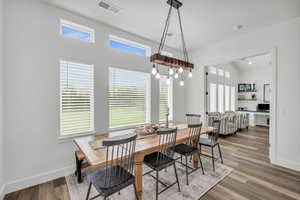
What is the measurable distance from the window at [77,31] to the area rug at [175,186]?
8.79 ft

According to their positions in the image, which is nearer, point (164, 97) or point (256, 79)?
point (164, 97)

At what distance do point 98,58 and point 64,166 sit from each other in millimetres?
2236

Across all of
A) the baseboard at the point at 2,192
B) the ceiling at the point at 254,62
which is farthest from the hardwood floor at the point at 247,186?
the ceiling at the point at 254,62

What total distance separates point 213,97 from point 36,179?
6178 millimetres

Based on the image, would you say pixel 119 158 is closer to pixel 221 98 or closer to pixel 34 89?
pixel 34 89

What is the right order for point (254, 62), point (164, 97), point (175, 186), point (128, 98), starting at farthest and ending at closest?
point (254, 62) → point (164, 97) → point (128, 98) → point (175, 186)

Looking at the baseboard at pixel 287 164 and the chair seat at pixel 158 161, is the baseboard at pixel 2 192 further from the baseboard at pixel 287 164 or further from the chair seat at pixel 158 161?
the baseboard at pixel 287 164

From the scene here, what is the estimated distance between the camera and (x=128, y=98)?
342cm

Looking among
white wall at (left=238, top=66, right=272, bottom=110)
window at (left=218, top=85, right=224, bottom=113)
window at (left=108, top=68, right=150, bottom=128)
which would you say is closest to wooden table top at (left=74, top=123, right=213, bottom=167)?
window at (left=108, top=68, right=150, bottom=128)

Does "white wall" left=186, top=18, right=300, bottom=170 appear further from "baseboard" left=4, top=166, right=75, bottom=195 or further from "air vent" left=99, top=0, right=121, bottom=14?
"baseboard" left=4, top=166, right=75, bottom=195

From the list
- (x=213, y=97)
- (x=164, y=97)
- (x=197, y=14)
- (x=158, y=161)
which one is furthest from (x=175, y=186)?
(x=213, y=97)

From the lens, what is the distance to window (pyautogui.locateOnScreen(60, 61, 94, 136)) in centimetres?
254

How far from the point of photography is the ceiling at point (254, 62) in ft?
21.1

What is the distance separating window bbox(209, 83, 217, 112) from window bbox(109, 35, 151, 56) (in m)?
3.53
